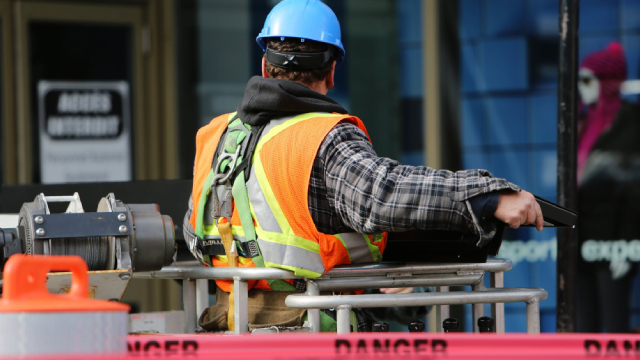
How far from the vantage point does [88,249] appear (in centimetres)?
233

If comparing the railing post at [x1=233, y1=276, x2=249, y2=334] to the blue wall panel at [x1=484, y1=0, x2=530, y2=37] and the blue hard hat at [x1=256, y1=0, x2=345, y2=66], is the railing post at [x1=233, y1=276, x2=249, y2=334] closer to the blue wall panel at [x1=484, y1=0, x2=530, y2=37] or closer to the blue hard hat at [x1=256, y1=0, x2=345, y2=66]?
the blue hard hat at [x1=256, y1=0, x2=345, y2=66]

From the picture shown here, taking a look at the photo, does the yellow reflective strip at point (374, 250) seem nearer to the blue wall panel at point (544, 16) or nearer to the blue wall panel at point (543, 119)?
the blue wall panel at point (543, 119)

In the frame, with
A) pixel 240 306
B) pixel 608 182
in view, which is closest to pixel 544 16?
pixel 608 182

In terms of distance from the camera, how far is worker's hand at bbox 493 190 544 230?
2293 mm

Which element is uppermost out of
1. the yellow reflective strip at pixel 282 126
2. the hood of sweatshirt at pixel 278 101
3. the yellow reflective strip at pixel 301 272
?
the hood of sweatshirt at pixel 278 101

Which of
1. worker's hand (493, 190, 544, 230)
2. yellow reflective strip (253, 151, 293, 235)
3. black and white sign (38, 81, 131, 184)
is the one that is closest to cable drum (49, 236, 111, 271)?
yellow reflective strip (253, 151, 293, 235)

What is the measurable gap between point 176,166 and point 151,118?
47cm

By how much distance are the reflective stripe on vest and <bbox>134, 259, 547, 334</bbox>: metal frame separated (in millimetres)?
52

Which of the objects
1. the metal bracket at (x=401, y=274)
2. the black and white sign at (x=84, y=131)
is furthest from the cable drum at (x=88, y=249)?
the black and white sign at (x=84, y=131)

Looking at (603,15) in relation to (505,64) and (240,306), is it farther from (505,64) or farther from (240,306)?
(240,306)

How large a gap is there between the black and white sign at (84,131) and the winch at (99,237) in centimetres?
435

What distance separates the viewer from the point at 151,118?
6.81 m

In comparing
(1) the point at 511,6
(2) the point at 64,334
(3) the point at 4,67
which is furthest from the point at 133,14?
(2) the point at 64,334

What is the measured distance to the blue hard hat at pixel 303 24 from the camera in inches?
112
